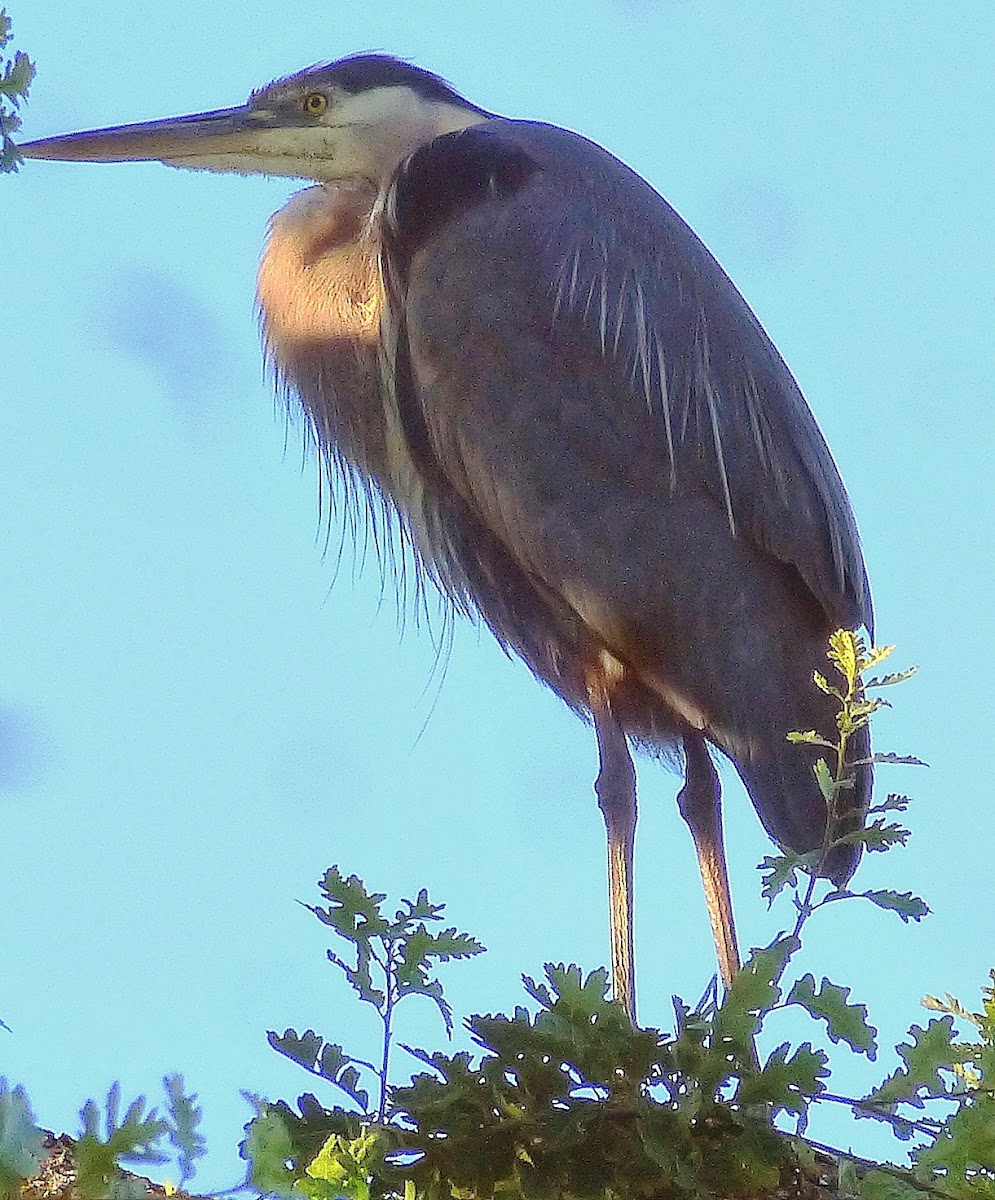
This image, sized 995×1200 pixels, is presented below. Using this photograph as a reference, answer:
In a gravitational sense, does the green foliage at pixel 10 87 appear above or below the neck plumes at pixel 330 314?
below

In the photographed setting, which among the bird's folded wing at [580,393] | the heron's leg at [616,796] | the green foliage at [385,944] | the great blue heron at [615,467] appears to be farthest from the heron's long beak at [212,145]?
the green foliage at [385,944]

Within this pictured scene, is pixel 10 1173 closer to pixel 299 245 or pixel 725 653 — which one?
pixel 725 653

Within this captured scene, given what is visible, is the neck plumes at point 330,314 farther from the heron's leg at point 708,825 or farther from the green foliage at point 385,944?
the green foliage at point 385,944

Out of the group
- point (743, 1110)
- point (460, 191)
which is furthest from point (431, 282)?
point (743, 1110)

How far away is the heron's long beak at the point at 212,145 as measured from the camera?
3.42 m

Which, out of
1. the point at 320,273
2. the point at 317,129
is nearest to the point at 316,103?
the point at 317,129

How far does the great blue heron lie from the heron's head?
23 cm

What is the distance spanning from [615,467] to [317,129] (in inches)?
40.9

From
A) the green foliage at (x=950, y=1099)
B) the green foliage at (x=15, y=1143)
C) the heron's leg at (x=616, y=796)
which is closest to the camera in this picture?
the green foliage at (x=15, y=1143)

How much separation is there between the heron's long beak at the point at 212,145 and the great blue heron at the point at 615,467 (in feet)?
1.01

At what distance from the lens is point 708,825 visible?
3088mm

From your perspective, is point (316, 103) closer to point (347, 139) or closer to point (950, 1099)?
point (347, 139)

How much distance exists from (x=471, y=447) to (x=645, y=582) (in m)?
0.37

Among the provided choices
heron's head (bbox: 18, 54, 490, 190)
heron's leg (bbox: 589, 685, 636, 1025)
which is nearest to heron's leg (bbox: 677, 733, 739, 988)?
heron's leg (bbox: 589, 685, 636, 1025)
